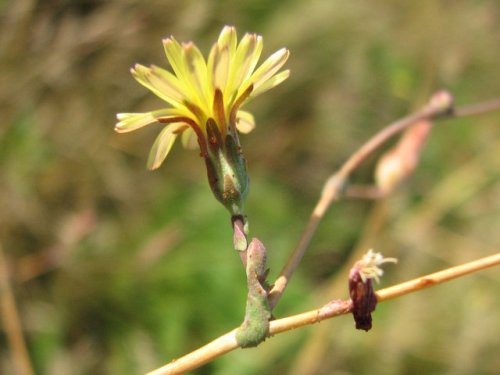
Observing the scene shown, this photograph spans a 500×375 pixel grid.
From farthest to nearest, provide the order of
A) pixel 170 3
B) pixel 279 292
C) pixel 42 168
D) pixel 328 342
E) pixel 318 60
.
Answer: pixel 318 60 < pixel 170 3 < pixel 42 168 < pixel 328 342 < pixel 279 292

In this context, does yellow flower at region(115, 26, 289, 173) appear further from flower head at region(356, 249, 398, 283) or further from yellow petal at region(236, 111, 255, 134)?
flower head at region(356, 249, 398, 283)

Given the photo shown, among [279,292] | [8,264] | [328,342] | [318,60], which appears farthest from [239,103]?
[318,60]

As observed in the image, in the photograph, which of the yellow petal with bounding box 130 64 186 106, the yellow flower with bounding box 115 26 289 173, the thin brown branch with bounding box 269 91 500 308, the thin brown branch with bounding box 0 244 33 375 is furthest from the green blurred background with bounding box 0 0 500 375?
the yellow petal with bounding box 130 64 186 106

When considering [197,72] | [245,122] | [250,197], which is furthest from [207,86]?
[250,197]

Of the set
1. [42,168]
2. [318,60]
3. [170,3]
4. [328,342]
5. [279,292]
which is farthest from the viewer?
[318,60]

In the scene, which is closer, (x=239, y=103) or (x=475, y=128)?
(x=239, y=103)

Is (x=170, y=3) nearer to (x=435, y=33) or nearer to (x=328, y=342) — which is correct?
(x=435, y=33)

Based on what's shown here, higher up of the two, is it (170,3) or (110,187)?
(170,3)
